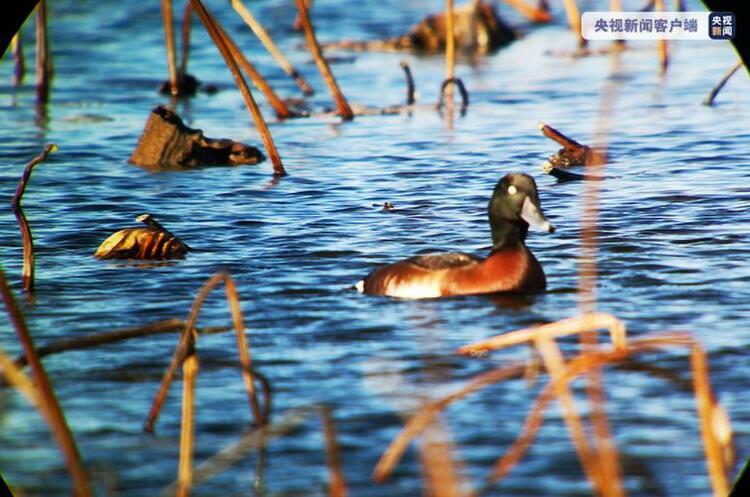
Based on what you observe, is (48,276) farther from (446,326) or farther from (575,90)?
(575,90)

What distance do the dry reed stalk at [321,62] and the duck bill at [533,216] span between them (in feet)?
16.3

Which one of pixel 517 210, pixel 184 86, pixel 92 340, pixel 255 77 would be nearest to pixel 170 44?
pixel 184 86

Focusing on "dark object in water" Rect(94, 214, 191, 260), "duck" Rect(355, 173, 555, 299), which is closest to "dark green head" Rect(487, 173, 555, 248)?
"duck" Rect(355, 173, 555, 299)

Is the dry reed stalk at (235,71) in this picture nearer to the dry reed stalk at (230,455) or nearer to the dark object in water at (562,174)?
the dark object in water at (562,174)

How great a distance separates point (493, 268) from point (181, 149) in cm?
626

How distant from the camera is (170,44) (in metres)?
16.9

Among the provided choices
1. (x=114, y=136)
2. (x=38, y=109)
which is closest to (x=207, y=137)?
(x=114, y=136)

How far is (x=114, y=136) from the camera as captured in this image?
16250 millimetres

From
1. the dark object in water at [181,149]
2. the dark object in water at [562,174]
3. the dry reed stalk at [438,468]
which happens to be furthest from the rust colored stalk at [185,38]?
the dry reed stalk at [438,468]

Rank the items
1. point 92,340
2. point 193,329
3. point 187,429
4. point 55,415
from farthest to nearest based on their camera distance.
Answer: point 193,329, point 187,429, point 92,340, point 55,415

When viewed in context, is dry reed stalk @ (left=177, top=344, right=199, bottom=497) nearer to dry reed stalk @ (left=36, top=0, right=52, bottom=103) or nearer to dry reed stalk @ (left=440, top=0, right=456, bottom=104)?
dry reed stalk @ (left=440, top=0, right=456, bottom=104)

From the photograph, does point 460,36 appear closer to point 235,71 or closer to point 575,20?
point 575,20

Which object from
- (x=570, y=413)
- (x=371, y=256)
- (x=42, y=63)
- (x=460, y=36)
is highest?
(x=42, y=63)

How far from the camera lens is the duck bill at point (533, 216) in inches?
363
